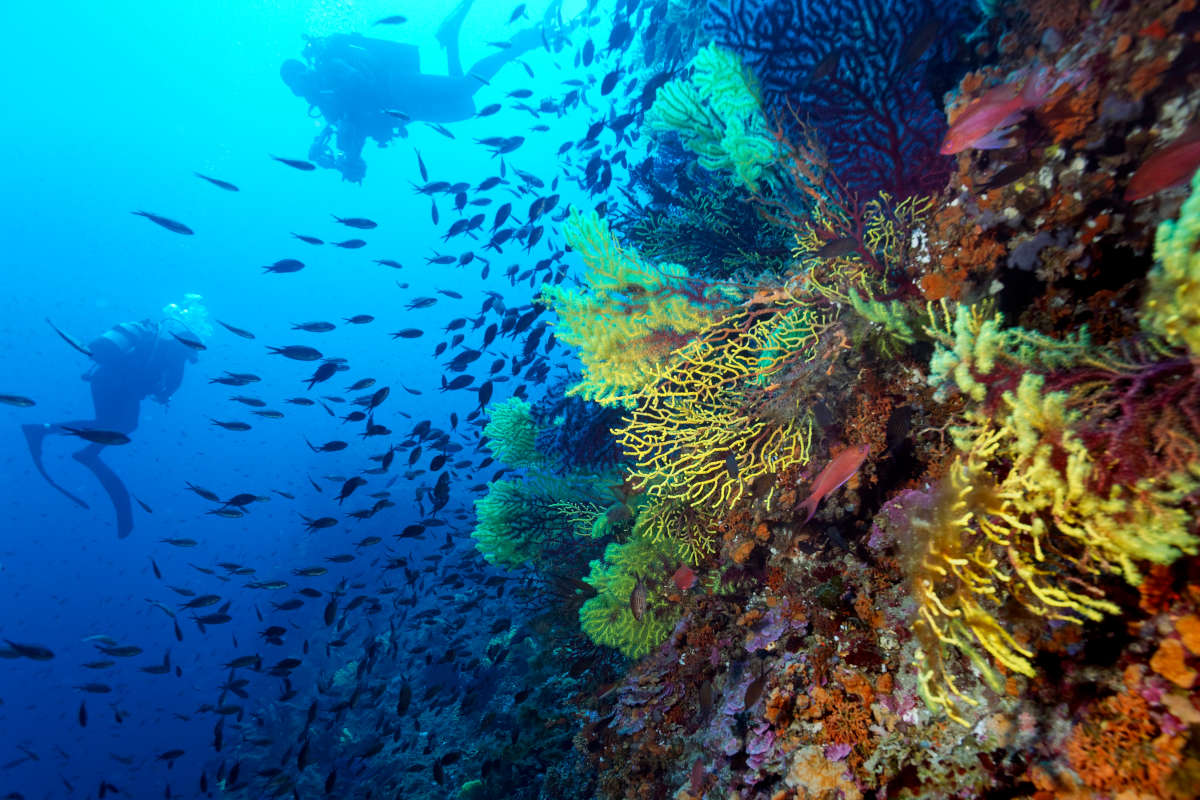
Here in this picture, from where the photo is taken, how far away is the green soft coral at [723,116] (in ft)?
12.2

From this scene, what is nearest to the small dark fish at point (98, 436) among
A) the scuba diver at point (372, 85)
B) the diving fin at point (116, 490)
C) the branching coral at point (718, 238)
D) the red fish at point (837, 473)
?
the branching coral at point (718, 238)

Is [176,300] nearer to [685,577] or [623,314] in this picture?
[623,314]

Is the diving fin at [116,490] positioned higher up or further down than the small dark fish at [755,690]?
higher up

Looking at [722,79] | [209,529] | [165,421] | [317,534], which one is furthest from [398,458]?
[165,421]

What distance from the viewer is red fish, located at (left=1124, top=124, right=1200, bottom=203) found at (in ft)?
5.42

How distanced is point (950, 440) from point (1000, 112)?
1542 millimetres

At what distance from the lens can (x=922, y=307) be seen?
2.73 m

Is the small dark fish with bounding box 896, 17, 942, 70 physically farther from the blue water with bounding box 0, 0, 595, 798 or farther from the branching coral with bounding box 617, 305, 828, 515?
the blue water with bounding box 0, 0, 595, 798

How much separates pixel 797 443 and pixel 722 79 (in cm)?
294

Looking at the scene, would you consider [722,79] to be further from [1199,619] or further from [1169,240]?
[1199,619]

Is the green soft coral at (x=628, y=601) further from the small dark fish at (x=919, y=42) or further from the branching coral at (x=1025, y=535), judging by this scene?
the small dark fish at (x=919, y=42)

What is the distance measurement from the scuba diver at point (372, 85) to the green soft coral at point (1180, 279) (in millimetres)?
15038

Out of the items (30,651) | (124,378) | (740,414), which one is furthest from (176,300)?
(740,414)

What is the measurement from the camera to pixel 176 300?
335 ft
